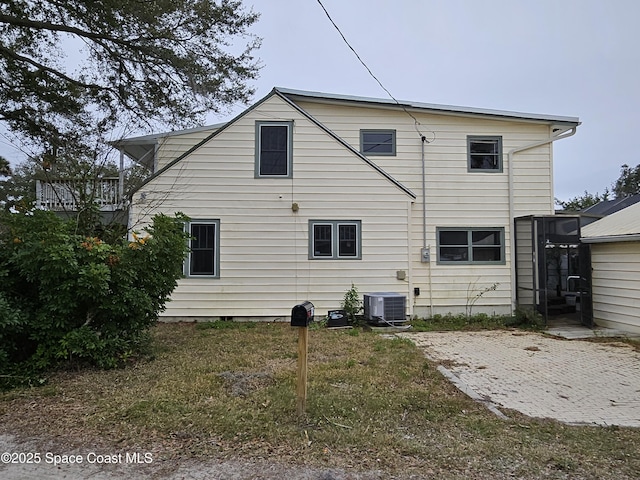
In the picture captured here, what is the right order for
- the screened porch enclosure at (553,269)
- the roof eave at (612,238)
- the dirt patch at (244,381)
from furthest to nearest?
1. the screened porch enclosure at (553,269)
2. the roof eave at (612,238)
3. the dirt patch at (244,381)

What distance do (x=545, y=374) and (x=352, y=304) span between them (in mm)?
4671

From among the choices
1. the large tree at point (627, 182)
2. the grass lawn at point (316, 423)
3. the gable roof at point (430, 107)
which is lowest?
the grass lawn at point (316, 423)

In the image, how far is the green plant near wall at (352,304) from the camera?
9.63 metres

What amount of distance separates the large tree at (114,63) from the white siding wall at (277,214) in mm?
1742

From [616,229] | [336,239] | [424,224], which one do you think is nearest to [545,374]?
[336,239]

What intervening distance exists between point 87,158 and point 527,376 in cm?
1046

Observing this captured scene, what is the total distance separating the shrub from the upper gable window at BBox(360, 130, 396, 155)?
7125 mm

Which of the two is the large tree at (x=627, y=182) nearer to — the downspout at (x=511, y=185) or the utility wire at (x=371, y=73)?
the downspout at (x=511, y=185)

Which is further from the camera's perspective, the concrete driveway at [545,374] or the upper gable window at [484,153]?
the upper gable window at [484,153]

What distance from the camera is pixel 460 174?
1120 centimetres

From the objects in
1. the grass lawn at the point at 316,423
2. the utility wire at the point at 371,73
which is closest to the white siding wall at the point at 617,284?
the utility wire at the point at 371,73

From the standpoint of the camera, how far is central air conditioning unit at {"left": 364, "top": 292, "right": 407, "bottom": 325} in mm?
9391

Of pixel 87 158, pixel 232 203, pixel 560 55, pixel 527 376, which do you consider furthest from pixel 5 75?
pixel 560 55

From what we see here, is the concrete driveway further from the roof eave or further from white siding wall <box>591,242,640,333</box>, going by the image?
the roof eave
